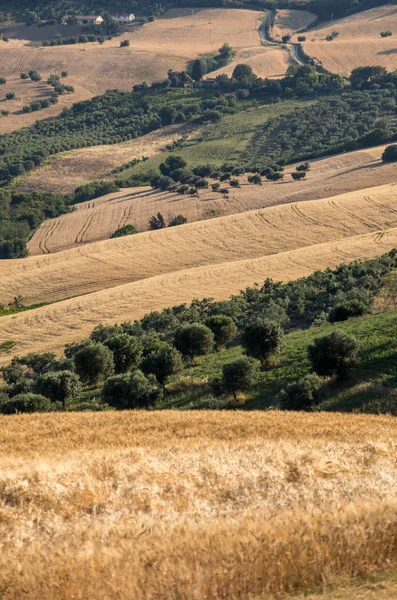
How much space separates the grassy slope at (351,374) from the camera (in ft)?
103

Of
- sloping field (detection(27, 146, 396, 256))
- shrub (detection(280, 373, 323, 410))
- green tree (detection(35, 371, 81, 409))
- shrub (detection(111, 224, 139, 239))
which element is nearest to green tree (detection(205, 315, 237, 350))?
green tree (detection(35, 371, 81, 409))

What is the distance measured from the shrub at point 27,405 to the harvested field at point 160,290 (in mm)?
19324

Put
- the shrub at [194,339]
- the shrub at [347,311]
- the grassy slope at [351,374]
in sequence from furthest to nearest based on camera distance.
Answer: the shrub at [347,311]
the shrub at [194,339]
the grassy slope at [351,374]

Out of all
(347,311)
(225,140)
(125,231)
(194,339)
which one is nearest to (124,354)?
(194,339)

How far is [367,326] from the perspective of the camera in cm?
3922

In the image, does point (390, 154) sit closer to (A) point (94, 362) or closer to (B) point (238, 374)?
(A) point (94, 362)

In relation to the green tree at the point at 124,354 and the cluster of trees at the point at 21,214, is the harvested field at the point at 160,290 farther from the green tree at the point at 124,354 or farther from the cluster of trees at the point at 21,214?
the cluster of trees at the point at 21,214

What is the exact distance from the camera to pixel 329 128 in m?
147

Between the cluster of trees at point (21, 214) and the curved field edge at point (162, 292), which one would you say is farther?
the cluster of trees at point (21, 214)

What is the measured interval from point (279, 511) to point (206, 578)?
3163mm

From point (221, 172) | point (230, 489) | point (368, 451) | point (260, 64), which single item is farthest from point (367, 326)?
point (260, 64)

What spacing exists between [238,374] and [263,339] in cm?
470

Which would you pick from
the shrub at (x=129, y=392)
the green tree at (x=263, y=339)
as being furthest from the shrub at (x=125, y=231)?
the shrub at (x=129, y=392)

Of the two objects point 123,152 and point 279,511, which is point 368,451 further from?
point 123,152
